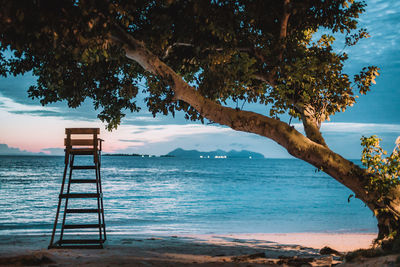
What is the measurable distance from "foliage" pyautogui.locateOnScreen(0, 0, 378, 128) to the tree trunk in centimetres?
33

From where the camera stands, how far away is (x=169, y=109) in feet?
28.6

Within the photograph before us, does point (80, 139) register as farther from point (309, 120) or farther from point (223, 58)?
point (309, 120)

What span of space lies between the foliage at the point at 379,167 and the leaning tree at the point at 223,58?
0.06 feet

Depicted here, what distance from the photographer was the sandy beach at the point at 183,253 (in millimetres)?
6407

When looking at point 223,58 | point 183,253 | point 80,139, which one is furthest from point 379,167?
point 80,139

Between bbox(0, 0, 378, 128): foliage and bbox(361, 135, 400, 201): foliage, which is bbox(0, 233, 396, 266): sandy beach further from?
bbox(0, 0, 378, 128): foliage

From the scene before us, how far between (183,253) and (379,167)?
189 inches

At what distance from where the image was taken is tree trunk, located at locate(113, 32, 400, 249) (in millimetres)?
5859

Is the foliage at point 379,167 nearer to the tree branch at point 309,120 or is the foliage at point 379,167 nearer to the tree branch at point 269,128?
the tree branch at point 269,128

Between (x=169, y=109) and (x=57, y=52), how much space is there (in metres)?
3.55

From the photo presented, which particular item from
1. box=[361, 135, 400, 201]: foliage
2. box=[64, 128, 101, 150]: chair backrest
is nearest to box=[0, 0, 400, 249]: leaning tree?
box=[361, 135, 400, 201]: foliage

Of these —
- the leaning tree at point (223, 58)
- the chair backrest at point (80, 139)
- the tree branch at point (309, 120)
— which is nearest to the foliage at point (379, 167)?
the leaning tree at point (223, 58)

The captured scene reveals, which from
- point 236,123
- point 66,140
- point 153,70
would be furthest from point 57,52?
point 236,123

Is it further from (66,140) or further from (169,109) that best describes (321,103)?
(66,140)
